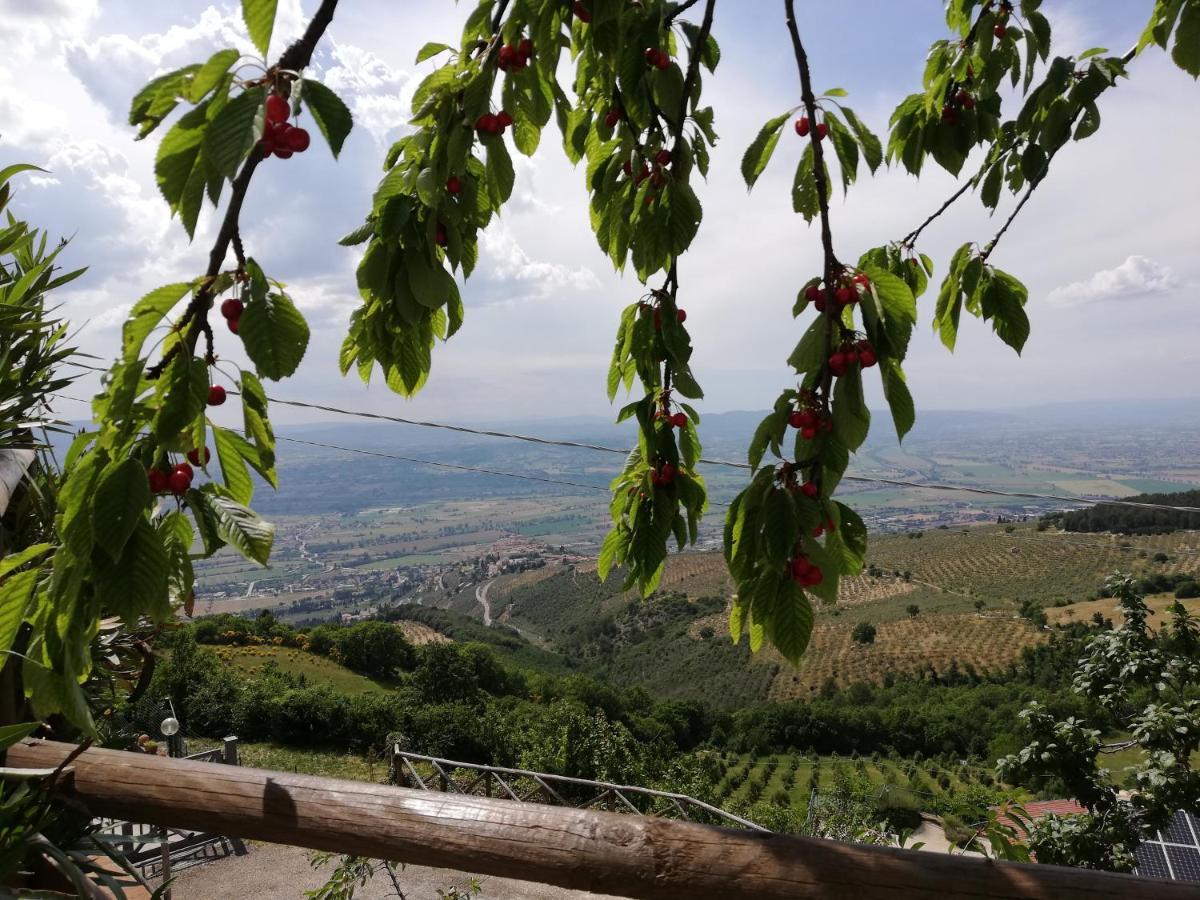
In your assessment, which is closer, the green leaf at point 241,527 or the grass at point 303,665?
the green leaf at point 241,527

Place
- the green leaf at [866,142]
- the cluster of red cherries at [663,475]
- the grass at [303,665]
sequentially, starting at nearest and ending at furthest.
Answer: the green leaf at [866,142]
the cluster of red cherries at [663,475]
the grass at [303,665]

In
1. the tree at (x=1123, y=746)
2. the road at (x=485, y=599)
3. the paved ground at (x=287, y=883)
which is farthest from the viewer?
the road at (x=485, y=599)

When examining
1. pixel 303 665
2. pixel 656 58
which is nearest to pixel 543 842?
pixel 656 58

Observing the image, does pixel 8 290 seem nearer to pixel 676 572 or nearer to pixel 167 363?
pixel 167 363

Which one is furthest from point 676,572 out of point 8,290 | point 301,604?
point 8,290

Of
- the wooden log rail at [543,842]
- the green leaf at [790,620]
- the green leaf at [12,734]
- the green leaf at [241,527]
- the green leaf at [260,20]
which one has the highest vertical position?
the green leaf at [260,20]

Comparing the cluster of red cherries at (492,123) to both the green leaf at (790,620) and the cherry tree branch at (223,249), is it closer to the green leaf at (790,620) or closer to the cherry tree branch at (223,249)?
the cherry tree branch at (223,249)

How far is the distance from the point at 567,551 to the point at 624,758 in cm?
4861

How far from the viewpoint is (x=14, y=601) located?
72cm

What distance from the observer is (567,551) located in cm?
6838

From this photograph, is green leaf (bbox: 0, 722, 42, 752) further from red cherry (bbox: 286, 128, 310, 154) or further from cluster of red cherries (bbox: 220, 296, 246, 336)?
red cherry (bbox: 286, 128, 310, 154)

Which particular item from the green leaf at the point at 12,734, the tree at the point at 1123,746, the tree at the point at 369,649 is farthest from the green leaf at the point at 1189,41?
the tree at the point at 369,649

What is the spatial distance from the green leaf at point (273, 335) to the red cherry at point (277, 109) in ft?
0.50

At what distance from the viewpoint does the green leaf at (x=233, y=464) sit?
2.48ft
